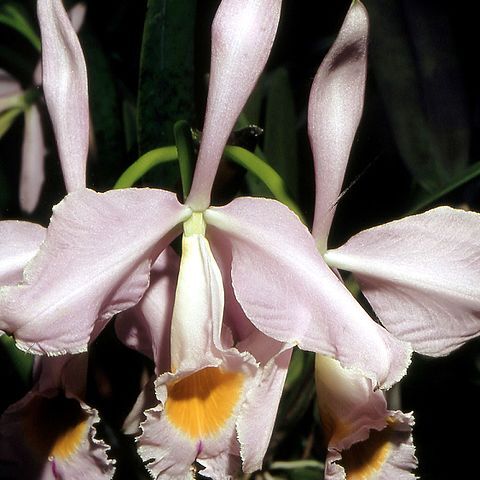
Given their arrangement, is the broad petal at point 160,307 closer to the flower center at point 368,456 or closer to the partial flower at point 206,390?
the partial flower at point 206,390

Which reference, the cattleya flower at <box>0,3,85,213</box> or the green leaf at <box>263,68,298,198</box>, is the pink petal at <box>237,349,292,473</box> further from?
the cattleya flower at <box>0,3,85,213</box>

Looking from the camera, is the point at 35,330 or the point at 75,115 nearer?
the point at 35,330

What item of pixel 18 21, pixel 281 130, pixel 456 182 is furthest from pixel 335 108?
pixel 18 21

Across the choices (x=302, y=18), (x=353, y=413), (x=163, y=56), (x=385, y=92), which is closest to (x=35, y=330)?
(x=353, y=413)

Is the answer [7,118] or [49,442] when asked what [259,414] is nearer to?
[49,442]

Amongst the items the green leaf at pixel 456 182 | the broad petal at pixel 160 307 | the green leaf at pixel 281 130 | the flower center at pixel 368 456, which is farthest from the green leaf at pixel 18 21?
the flower center at pixel 368 456

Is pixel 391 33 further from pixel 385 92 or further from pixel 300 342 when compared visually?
pixel 300 342
